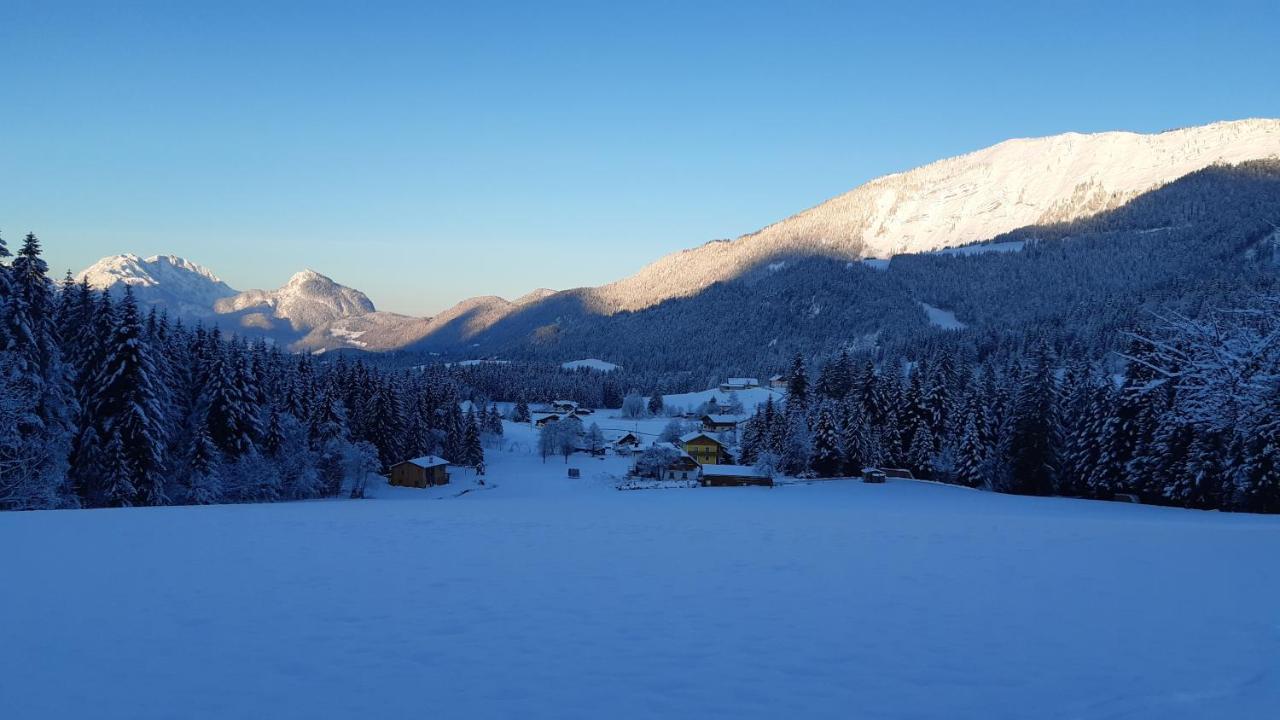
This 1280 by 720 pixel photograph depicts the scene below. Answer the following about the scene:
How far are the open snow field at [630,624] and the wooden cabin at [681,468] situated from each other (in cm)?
5531

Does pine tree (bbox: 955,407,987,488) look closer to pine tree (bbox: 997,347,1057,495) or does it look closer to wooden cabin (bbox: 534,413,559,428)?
pine tree (bbox: 997,347,1057,495)

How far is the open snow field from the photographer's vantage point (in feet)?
18.6

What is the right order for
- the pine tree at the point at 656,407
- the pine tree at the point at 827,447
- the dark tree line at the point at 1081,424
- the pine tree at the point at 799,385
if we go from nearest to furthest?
the dark tree line at the point at 1081,424 < the pine tree at the point at 827,447 < the pine tree at the point at 799,385 < the pine tree at the point at 656,407

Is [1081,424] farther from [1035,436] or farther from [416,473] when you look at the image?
[416,473]

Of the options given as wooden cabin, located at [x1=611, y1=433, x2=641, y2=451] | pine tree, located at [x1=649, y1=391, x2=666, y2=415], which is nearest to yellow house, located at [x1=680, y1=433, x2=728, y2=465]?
wooden cabin, located at [x1=611, y1=433, x2=641, y2=451]

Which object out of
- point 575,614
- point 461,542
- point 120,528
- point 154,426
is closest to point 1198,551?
point 575,614

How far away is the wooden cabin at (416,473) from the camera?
59.1m

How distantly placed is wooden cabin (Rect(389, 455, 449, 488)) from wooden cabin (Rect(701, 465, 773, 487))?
23.6m

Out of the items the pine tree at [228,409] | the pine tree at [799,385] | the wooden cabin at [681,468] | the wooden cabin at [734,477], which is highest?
the pine tree at [799,385]

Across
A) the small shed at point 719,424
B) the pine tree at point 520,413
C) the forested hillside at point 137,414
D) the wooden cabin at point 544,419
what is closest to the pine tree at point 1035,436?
the forested hillside at point 137,414

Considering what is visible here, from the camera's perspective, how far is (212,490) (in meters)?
34.3

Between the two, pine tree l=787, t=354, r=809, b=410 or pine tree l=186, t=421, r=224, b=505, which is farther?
pine tree l=787, t=354, r=809, b=410

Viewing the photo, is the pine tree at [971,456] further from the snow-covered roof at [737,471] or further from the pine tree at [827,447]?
the snow-covered roof at [737,471]

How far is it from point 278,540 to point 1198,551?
56.1ft
